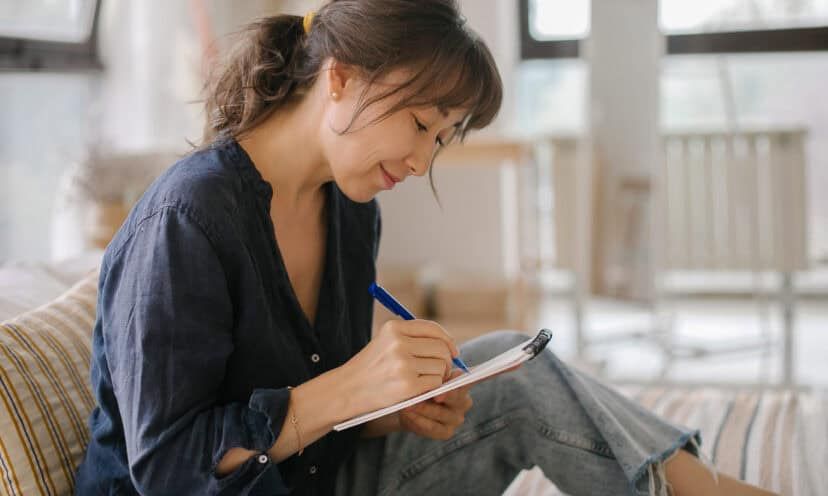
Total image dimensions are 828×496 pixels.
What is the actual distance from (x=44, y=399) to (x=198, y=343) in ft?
0.98

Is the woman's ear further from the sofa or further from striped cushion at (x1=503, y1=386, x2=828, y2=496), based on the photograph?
striped cushion at (x1=503, y1=386, x2=828, y2=496)

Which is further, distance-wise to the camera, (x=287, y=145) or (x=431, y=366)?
(x=287, y=145)

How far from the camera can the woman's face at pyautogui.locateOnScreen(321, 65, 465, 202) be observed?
1.09 m

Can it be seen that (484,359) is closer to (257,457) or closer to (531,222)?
(257,457)

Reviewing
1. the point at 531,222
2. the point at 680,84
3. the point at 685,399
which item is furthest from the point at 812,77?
the point at 685,399

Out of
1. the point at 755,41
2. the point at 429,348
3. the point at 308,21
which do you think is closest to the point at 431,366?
the point at 429,348

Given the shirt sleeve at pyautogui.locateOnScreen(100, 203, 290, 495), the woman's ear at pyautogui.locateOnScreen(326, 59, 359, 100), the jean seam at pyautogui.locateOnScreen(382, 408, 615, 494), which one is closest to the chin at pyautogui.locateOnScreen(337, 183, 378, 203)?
the woman's ear at pyautogui.locateOnScreen(326, 59, 359, 100)

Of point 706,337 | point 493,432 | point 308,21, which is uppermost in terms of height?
point 308,21

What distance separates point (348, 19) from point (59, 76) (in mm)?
2499

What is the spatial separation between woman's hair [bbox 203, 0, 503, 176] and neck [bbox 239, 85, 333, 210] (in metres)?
0.01

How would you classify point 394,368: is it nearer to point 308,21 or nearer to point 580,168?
point 308,21

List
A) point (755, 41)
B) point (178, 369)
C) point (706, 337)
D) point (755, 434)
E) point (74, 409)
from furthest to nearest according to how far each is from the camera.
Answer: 1. point (755, 41)
2. point (706, 337)
3. point (755, 434)
4. point (74, 409)
5. point (178, 369)

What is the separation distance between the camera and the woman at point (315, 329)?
96 cm

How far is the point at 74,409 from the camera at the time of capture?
118 centimetres
